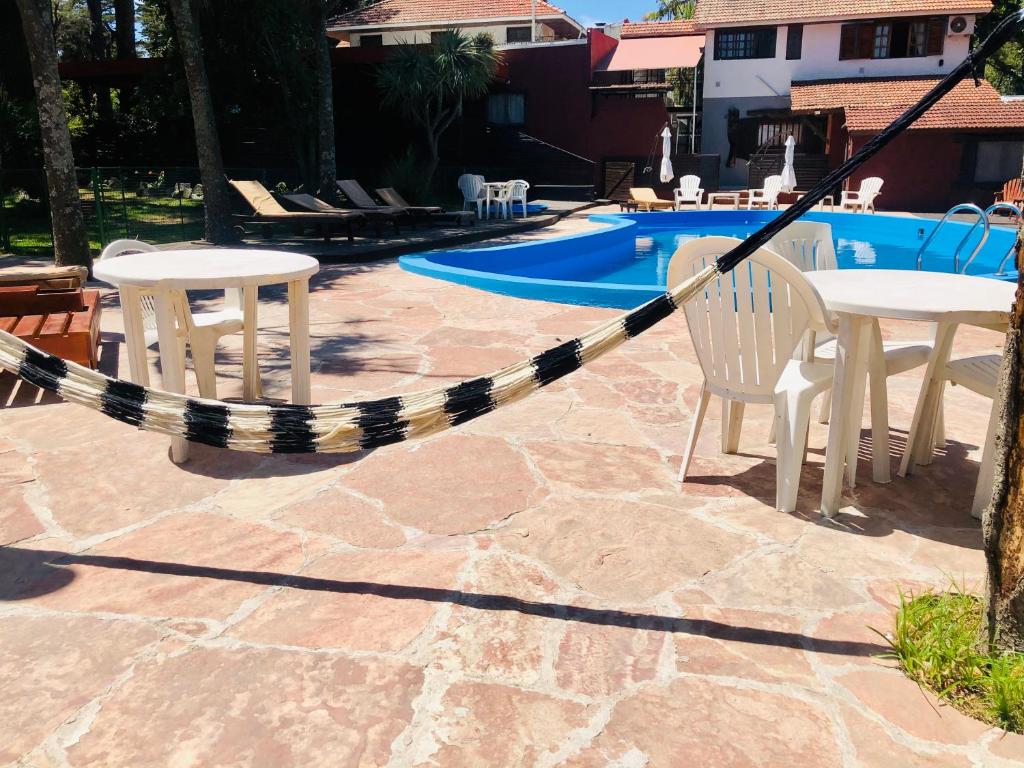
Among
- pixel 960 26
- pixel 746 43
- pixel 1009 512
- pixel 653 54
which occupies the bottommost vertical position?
pixel 1009 512

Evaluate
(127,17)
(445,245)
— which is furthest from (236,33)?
(127,17)

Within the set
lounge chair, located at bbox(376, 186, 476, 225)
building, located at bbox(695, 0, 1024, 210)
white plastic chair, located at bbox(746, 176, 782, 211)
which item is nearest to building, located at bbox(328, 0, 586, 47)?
building, located at bbox(695, 0, 1024, 210)

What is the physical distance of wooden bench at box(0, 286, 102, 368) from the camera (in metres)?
4.46

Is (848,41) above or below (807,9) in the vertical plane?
below

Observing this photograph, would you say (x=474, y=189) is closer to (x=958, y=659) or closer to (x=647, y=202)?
(x=647, y=202)

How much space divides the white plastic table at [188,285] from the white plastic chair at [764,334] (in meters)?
1.69

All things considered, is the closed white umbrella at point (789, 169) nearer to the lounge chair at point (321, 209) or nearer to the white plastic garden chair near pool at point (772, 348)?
the lounge chair at point (321, 209)

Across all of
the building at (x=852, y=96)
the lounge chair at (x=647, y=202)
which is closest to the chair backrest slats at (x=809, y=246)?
the lounge chair at (x=647, y=202)

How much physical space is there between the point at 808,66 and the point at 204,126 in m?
21.5

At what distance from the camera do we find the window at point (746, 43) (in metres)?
26.5

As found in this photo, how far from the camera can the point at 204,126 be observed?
1105 centimetres

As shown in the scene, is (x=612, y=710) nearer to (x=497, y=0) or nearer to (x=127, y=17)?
(x=127, y=17)

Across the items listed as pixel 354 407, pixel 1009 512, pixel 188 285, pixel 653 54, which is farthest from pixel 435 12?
pixel 1009 512

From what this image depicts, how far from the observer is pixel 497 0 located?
Result: 30.9 meters
